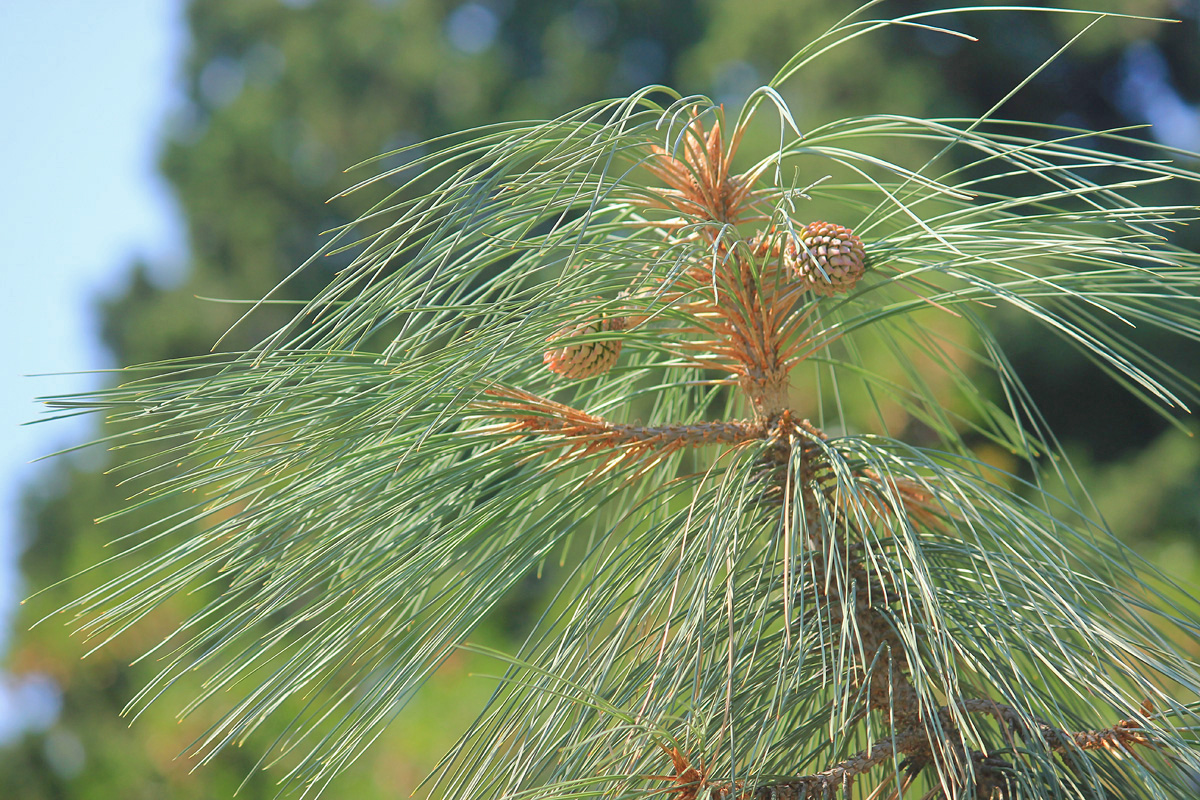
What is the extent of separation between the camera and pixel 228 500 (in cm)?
44

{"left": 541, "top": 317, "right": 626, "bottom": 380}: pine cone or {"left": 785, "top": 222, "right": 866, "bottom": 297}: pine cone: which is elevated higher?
{"left": 785, "top": 222, "right": 866, "bottom": 297}: pine cone

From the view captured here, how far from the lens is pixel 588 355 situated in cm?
47

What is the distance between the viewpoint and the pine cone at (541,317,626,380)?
47 cm

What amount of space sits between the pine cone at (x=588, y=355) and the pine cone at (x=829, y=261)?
0.10 metres

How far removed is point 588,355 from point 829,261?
13 centimetres

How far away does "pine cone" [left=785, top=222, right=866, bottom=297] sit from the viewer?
0.42 m

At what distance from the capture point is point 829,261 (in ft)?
1.39

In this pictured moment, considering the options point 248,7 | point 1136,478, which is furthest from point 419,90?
point 1136,478

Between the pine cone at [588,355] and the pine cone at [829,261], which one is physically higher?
the pine cone at [829,261]

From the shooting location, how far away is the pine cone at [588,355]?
0.47m

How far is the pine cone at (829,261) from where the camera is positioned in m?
0.42

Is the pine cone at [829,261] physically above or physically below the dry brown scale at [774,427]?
above

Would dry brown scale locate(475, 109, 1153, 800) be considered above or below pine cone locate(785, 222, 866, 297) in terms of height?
Result: below

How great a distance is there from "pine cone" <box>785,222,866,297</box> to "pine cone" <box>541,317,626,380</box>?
0.33 feet
